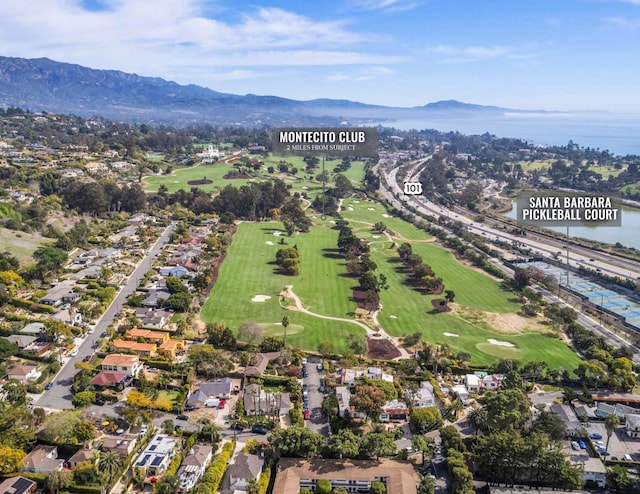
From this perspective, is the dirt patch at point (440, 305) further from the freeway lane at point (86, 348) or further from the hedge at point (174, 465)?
the hedge at point (174, 465)

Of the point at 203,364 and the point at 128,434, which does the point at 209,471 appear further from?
the point at 203,364

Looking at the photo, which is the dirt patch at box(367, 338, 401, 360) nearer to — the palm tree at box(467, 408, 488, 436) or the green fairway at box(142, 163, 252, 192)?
the palm tree at box(467, 408, 488, 436)

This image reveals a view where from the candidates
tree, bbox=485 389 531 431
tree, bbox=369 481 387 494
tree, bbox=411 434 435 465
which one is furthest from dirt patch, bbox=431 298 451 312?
tree, bbox=369 481 387 494

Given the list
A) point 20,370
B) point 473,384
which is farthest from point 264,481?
point 20,370

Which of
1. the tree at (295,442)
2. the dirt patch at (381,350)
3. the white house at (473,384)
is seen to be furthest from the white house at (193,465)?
the white house at (473,384)

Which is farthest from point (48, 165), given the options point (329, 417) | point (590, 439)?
point (590, 439)

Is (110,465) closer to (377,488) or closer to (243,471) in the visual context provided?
(243,471)

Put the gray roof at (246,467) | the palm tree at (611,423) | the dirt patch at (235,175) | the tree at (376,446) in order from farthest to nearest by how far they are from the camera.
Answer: the dirt patch at (235,175), the palm tree at (611,423), the tree at (376,446), the gray roof at (246,467)
